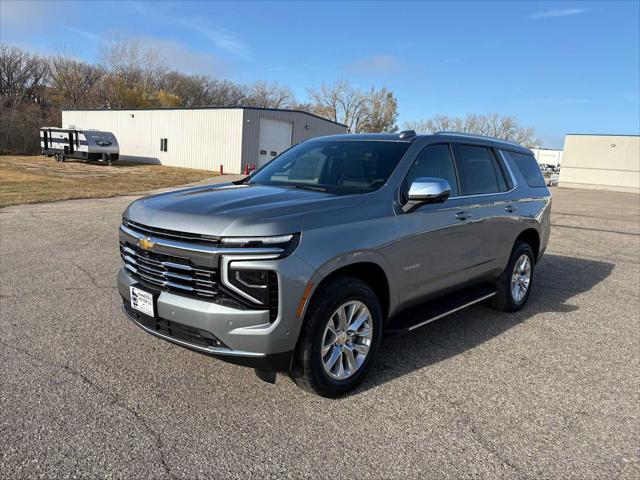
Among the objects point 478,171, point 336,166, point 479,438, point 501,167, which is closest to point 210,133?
point 501,167

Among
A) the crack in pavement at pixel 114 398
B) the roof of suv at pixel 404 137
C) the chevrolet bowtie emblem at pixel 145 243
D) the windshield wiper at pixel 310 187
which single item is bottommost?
the crack in pavement at pixel 114 398

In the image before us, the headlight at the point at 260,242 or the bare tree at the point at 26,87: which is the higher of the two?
the bare tree at the point at 26,87

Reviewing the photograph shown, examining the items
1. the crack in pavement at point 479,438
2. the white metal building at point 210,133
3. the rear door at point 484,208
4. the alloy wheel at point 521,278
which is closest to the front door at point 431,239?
the rear door at point 484,208

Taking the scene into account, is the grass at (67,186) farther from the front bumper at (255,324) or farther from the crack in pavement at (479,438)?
the crack in pavement at (479,438)

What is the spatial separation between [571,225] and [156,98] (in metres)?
54.9

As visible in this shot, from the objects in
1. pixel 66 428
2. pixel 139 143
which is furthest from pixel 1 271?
pixel 139 143

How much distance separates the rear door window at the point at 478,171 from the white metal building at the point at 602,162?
49.6m

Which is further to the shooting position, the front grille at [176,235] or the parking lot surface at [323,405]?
the front grille at [176,235]

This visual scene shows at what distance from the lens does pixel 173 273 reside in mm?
3207

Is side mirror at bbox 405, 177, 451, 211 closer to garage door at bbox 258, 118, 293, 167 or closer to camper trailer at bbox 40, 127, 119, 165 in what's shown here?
garage door at bbox 258, 118, 293, 167

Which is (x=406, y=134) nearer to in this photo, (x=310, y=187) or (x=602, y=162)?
(x=310, y=187)

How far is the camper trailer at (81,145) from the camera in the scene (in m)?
33.5

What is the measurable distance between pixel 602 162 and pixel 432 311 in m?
52.1

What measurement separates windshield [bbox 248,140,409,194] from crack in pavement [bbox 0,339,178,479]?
210cm
